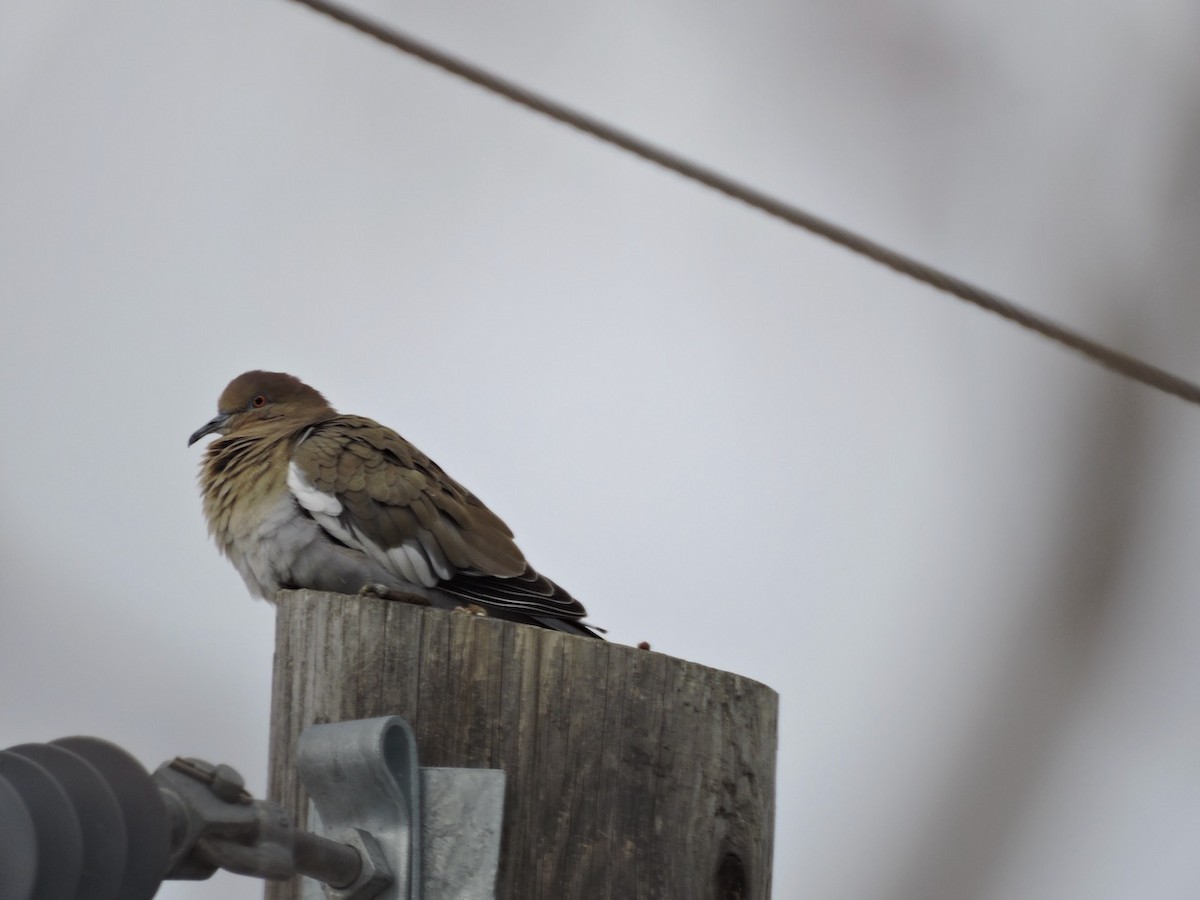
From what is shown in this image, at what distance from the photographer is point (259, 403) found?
5441mm

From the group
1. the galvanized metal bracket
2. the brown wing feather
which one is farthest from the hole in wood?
the brown wing feather

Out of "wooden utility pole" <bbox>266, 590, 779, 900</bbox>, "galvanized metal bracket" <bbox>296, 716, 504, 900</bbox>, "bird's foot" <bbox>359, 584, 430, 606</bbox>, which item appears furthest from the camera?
"bird's foot" <bbox>359, 584, 430, 606</bbox>

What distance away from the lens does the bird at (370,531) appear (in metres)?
4.05

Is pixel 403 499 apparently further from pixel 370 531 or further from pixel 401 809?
pixel 401 809

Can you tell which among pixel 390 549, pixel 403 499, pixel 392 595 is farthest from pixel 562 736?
pixel 403 499

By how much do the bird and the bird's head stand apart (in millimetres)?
871

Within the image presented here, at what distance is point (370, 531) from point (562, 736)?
2140mm

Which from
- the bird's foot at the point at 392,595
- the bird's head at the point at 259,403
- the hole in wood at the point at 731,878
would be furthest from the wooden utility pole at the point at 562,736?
the bird's head at the point at 259,403

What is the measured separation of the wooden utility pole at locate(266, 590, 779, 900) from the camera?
2.01m

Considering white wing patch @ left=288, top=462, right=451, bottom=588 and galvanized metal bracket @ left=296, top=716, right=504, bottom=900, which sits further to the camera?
white wing patch @ left=288, top=462, right=451, bottom=588

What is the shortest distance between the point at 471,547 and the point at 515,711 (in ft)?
6.89

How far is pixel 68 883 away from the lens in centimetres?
112

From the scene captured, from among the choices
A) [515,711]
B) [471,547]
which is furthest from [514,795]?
[471,547]

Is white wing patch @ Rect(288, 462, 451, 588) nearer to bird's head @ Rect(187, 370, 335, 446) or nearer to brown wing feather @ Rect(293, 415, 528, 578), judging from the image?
brown wing feather @ Rect(293, 415, 528, 578)
